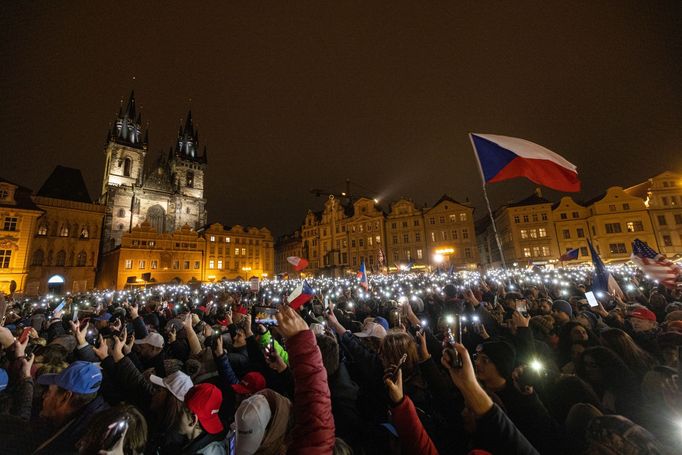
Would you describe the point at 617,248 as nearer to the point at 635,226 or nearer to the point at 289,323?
the point at 635,226

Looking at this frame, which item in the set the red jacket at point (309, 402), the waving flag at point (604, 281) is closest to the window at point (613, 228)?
the waving flag at point (604, 281)

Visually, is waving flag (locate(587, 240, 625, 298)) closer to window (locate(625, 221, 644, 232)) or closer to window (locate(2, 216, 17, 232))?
window (locate(625, 221, 644, 232))

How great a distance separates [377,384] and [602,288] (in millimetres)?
10710

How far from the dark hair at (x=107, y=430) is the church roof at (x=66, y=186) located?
62.7 metres

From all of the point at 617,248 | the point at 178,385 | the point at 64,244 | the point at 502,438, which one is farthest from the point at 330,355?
the point at 617,248

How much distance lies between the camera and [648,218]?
142 ft

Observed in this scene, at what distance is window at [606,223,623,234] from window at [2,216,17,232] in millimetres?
80367

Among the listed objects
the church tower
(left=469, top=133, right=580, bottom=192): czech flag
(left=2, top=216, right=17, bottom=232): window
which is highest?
the church tower

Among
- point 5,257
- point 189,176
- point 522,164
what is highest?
point 189,176

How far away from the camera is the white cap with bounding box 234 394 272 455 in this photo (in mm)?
2012

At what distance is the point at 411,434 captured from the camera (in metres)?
2.00

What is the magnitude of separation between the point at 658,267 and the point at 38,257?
2428 inches

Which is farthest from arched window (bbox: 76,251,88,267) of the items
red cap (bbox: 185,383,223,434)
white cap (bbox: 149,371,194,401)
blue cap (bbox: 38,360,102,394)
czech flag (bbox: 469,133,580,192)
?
czech flag (bbox: 469,133,580,192)

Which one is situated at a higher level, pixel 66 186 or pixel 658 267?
pixel 66 186
